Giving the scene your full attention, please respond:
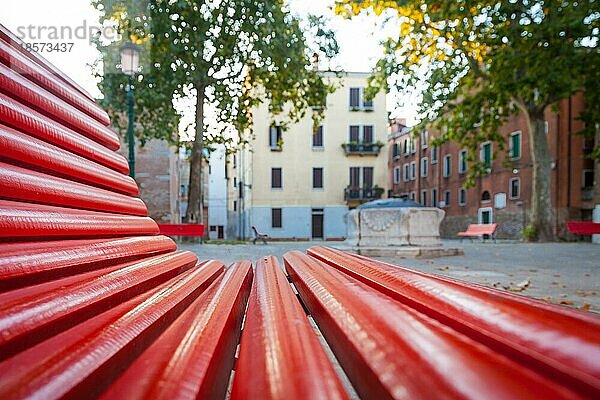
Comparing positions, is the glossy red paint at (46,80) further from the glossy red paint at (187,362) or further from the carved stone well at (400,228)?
the carved stone well at (400,228)

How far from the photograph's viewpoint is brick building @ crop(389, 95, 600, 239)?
2323 centimetres

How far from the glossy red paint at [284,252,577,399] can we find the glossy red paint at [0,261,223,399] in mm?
408

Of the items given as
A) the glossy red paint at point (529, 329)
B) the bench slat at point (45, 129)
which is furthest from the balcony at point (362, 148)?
the glossy red paint at point (529, 329)

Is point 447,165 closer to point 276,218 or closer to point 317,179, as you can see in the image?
point 317,179

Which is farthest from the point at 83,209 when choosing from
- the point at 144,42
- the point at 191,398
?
the point at 144,42

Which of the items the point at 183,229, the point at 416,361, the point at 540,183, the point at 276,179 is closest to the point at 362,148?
the point at 276,179

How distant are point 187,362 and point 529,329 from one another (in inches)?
21.4

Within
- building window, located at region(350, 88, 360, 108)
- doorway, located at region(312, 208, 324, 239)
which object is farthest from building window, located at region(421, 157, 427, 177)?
doorway, located at region(312, 208, 324, 239)

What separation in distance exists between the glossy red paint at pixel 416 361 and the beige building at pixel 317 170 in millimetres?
28242

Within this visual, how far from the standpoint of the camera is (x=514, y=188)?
26.8 metres

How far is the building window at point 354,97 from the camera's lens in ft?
101

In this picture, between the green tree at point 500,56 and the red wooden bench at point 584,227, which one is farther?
the green tree at point 500,56

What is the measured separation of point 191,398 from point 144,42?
1303 centimetres

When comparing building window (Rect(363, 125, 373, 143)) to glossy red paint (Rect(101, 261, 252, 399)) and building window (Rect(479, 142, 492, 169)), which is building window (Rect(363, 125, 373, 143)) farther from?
glossy red paint (Rect(101, 261, 252, 399))
